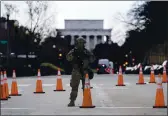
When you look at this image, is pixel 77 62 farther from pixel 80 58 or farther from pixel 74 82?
pixel 74 82

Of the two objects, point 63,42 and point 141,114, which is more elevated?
point 63,42

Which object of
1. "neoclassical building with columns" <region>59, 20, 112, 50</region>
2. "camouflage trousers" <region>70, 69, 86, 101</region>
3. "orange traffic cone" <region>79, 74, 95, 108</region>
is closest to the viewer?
"orange traffic cone" <region>79, 74, 95, 108</region>

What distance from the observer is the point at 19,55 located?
75.2m

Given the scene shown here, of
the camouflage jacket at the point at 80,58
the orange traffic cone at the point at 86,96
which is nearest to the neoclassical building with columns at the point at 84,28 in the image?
the camouflage jacket at the point at 80,58

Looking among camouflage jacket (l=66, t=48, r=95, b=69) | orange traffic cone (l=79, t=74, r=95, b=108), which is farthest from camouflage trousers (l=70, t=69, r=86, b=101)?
orange traffic cone (l=79, t=74, r=95, b=108)

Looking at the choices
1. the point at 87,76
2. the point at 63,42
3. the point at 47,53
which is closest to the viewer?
the point at 87,76

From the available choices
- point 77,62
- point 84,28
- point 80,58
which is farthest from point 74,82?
point 84,28

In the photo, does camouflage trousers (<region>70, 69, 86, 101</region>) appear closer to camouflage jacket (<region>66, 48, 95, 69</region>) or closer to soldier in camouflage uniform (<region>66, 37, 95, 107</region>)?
soldier in camouflage uniform (<region>66, 37, 95, 107</region>)

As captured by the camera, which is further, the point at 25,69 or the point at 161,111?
the point at 25,69

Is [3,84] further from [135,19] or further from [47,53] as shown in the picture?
[47,53]

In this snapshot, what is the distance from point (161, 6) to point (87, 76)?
183ft

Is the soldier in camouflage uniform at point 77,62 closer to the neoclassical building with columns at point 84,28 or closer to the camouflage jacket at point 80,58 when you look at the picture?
the camouflage jacket at point 80,58

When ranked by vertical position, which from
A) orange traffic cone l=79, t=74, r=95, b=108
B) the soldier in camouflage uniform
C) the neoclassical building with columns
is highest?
the neoclassical building with columns

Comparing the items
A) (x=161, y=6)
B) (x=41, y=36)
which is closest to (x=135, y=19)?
(x=161, y=6)
